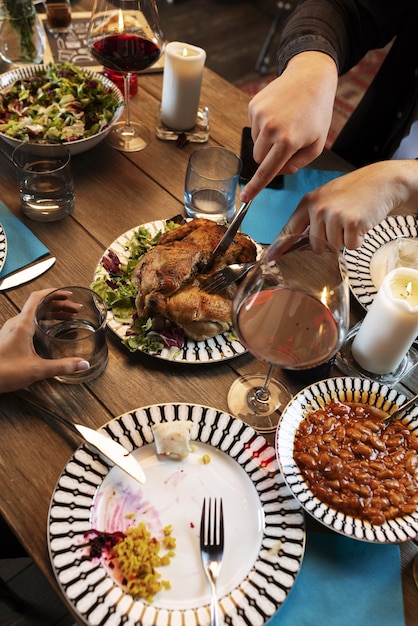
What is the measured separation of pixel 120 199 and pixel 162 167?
168 mm

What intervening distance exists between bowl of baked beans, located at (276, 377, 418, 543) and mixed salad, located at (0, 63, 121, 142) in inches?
33.8

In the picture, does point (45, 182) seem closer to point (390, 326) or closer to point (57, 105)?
point (57, 105)

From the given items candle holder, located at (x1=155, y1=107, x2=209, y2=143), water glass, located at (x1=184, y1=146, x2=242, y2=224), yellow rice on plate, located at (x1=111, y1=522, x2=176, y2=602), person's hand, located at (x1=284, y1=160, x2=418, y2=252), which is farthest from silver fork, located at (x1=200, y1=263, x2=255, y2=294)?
candle holder, located at (x1=155, y1=107, x2=209, y2=143)

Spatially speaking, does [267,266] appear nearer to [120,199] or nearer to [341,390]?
[341,390]

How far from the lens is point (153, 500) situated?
0.86 meters

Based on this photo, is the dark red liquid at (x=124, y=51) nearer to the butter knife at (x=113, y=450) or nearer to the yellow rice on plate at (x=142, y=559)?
the butter knife at (x=113, y=450)

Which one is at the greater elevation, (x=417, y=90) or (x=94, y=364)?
(x=417, y=90)

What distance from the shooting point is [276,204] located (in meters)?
1.39

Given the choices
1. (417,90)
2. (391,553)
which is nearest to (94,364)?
(391,553)

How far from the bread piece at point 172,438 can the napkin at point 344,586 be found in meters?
0.24

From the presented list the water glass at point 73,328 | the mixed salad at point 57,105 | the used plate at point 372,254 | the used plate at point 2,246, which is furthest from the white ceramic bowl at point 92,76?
the used plate at point 372,254

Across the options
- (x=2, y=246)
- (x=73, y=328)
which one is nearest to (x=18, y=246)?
(x=2, y=246)

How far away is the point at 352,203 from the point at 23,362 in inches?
25.1

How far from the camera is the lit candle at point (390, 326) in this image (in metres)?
0.98
